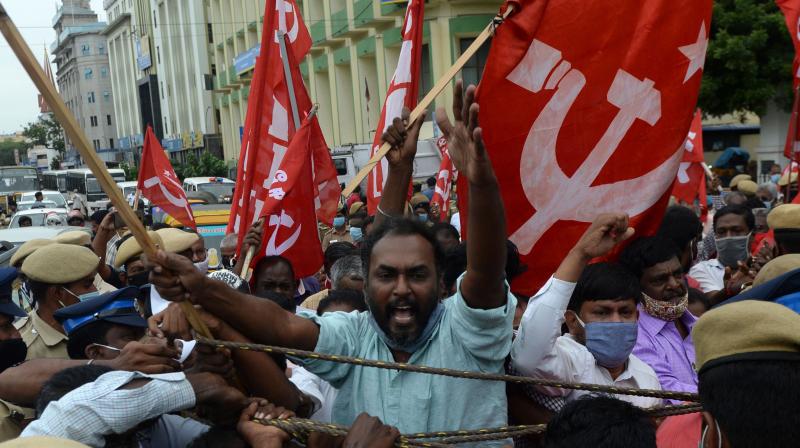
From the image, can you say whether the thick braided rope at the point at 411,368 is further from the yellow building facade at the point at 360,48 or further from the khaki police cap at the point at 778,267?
the yellow building facade at the point at 360,48

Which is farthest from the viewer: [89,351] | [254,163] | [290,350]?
[254,163]

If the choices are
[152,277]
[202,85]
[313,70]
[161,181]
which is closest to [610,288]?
[152,277]

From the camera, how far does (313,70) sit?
33.1 metres

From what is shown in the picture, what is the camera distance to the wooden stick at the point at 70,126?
1723mm

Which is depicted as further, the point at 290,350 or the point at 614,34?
the point at 614,34

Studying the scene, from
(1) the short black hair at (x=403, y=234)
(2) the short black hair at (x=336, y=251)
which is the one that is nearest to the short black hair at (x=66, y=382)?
(1) the short black hair at (x=403, y=234)

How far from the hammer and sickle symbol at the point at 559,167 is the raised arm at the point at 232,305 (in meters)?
1.87

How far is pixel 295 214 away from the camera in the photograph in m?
5.94

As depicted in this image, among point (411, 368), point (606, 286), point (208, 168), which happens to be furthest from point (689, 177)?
point (208, 168)

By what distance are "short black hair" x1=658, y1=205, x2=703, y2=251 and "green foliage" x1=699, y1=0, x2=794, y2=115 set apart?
20.6m

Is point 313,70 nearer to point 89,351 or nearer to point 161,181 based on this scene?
point 161,181

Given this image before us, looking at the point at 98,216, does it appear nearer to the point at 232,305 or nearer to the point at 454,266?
the point at 454,266

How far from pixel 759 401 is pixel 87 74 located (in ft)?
302

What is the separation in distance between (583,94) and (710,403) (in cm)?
257
